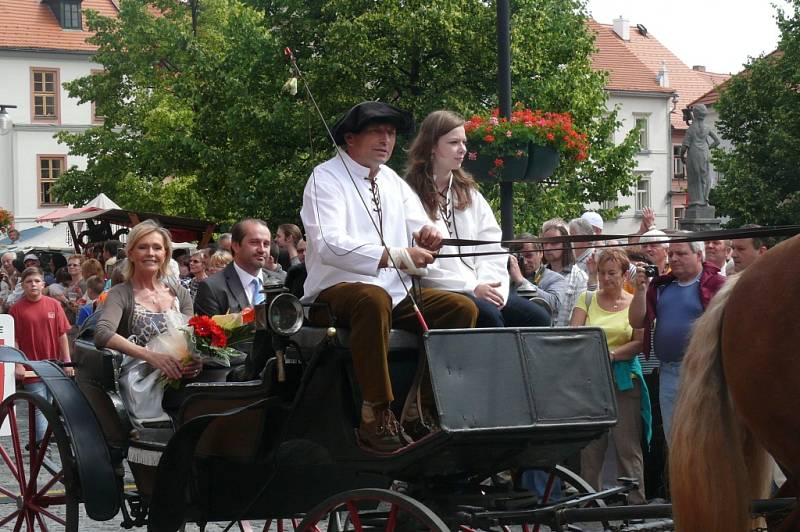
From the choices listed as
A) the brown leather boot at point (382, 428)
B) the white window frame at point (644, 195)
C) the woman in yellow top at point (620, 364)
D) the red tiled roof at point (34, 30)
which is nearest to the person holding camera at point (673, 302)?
the woman in yellow top at point (620, 364)

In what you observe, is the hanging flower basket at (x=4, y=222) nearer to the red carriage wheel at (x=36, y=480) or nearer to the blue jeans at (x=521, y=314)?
the red carriage wheel at (x=36, y=480)

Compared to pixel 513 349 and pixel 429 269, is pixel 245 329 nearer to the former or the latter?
pixel 429 269

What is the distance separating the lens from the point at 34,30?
5559cm

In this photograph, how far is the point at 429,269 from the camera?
211 inches

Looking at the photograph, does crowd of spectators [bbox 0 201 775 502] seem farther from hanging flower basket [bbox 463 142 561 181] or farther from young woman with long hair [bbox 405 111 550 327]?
hanging flower basket [bbox 463 142 561 181]

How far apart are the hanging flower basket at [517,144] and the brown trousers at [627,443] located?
2.63 m

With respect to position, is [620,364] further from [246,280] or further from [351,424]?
[351,424]

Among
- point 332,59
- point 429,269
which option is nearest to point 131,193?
point 332,59

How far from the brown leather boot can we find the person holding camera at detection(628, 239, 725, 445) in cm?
262

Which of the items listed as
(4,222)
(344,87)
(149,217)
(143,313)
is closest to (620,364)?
(143,313)

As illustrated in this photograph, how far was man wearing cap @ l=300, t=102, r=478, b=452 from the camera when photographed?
4.83m

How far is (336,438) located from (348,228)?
86 centimetres

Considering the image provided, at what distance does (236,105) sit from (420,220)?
20.9 metres

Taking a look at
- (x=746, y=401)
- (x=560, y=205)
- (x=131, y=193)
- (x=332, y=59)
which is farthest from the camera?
(x=131, y=193)
